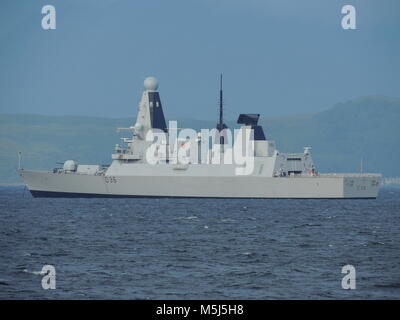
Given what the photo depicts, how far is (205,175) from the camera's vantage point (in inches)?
2965

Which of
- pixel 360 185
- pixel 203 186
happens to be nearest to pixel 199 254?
pixel 203 186

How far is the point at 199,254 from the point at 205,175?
40.9m

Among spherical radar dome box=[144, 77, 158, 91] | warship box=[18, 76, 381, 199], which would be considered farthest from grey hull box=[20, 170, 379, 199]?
spherical radar dome box=[144, 77, 158, 91]

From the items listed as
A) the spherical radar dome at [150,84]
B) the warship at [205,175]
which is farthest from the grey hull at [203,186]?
the spherical radar dome at [150,84]

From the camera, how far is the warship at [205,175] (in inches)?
2943

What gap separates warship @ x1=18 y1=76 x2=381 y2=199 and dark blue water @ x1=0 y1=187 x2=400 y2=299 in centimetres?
1503

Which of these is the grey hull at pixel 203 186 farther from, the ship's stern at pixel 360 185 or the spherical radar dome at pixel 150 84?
Result: the spherical radar dome at pixel 150 84

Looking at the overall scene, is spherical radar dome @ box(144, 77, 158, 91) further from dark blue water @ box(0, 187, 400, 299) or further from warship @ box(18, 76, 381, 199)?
dark blue water @ box(0, 187, 400, 299)

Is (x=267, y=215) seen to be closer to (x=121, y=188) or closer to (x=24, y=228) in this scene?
(x=24, y=228)

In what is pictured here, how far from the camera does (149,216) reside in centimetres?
5500

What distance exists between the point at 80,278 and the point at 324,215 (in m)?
30.6

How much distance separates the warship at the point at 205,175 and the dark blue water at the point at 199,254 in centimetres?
1503
